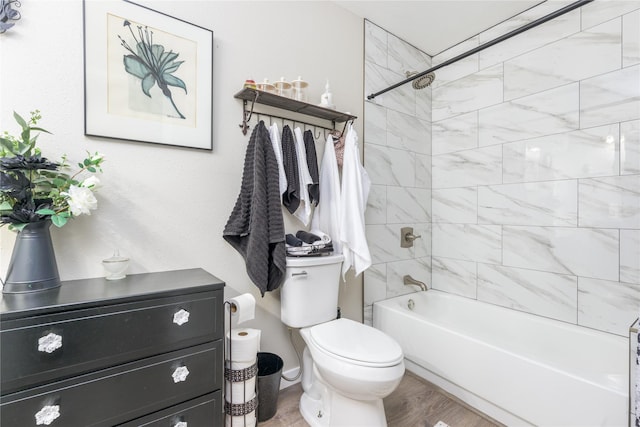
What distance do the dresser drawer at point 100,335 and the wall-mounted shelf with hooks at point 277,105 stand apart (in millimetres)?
1020

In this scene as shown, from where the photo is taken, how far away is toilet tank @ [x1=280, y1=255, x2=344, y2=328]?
164 centimetres

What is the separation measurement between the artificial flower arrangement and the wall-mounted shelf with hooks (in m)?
0.81

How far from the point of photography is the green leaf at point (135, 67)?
1376mm

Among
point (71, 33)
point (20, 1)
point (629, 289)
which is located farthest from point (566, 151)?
point (20, 1)

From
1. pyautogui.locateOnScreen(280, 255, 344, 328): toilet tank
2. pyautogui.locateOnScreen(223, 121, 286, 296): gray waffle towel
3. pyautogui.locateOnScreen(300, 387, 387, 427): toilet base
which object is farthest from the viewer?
pyautogui.locateOnScreen(280, 255, 344, 328): toilet tank

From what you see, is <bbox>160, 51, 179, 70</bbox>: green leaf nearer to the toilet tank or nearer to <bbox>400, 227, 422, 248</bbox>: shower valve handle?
the toilet tank

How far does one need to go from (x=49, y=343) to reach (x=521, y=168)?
2721 mm

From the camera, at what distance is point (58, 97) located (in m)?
1.24

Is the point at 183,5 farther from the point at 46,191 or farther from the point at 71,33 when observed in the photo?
the point at 46,191

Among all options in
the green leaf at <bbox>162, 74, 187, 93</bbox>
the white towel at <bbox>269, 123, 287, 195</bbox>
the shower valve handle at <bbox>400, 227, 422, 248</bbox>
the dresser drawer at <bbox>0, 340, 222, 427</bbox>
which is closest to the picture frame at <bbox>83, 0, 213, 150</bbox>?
the green leaf at <bbox>162, 74, 187, 93</bbox>

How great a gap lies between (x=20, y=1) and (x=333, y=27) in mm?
1651

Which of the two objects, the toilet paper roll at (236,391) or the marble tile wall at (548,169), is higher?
the marble tile wall at (548,169)

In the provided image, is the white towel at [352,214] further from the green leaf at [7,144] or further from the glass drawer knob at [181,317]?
the green leaf at [7,144]

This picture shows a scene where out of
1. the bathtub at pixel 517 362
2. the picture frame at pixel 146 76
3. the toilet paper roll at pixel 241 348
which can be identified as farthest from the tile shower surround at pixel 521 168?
the picture frame at pixel 146 76
